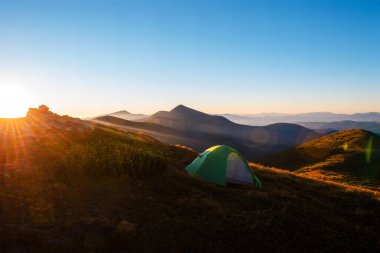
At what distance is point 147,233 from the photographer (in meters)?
9.96

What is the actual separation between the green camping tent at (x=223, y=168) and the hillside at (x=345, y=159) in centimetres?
2429

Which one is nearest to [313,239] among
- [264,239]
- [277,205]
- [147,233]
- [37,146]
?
[264,239]

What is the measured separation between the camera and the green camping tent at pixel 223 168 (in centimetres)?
1808

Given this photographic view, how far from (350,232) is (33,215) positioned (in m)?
12.6

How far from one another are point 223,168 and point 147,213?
7737 millimetres

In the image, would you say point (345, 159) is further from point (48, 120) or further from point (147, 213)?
point (147, 213)

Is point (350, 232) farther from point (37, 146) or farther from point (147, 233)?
point (37, 146)

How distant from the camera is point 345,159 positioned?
5306 centimetres

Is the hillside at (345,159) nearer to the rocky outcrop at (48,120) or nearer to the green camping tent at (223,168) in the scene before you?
the green camping tent at (223,168)

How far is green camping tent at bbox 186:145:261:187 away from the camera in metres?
18.1

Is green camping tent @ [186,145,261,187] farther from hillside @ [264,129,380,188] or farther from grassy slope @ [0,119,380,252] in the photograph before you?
hillside @ [264,129,380,188]

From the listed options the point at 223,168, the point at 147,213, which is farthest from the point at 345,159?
the point at 147,213

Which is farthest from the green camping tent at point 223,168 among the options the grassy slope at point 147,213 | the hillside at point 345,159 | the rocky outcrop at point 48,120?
the hillside at point 345,159

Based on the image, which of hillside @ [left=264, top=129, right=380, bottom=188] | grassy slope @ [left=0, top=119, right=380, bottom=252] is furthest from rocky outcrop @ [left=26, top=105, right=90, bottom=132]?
hillside @ [left=264, top=129, right=380, bottom=188]
